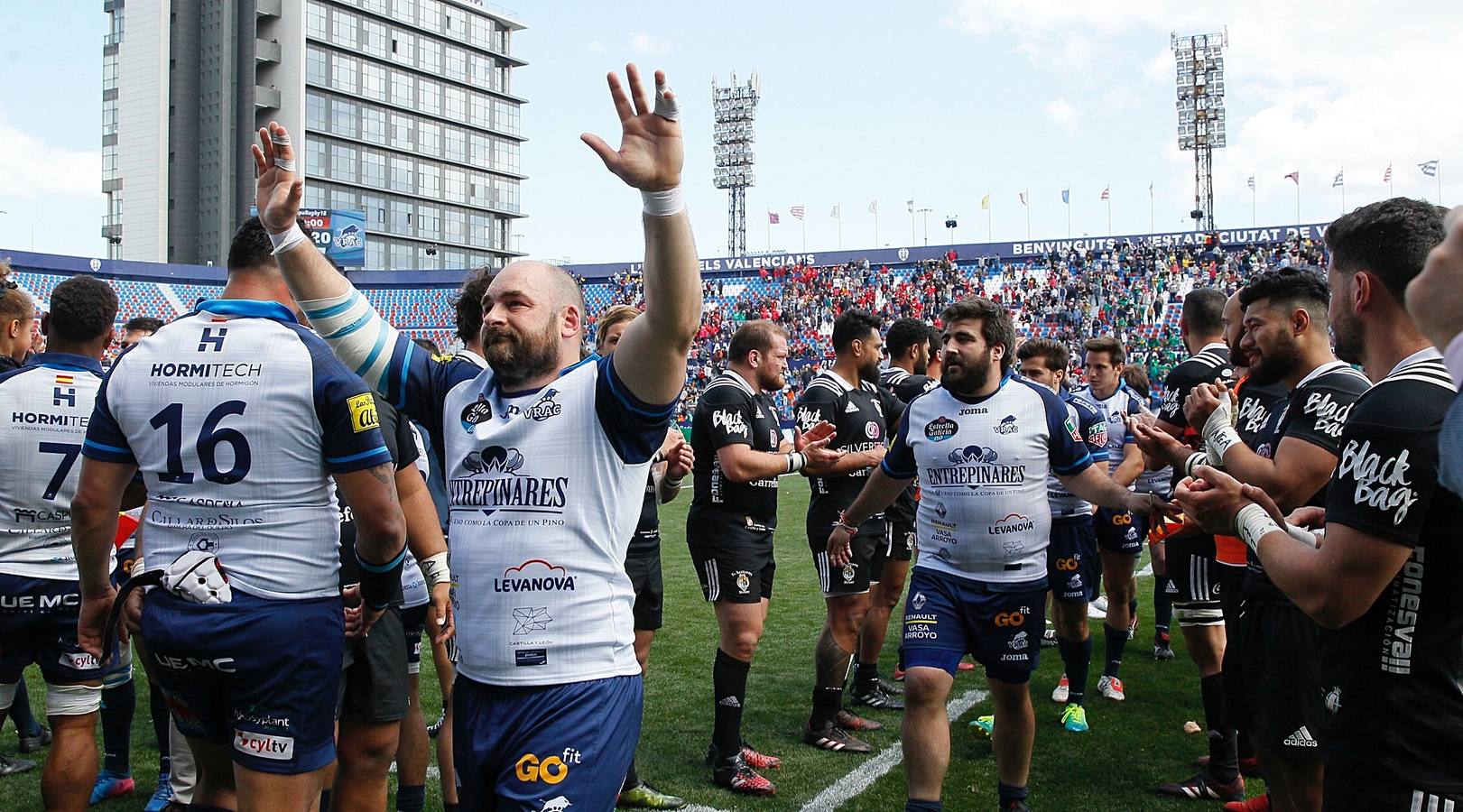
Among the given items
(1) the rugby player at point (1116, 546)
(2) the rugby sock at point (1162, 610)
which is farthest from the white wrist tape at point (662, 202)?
(2) the rugby sock at point (1162, 610)

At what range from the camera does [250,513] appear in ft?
10.8

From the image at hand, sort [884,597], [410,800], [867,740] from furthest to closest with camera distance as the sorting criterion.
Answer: [884,597] → [867,740] → [410,800]

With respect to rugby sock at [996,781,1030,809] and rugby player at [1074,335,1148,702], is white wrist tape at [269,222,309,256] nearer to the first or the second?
rugby sock at [996,781,1030,809]

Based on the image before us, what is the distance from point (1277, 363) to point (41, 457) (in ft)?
17.3

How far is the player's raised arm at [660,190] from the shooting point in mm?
2564

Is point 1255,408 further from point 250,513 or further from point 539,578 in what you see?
point 250,513

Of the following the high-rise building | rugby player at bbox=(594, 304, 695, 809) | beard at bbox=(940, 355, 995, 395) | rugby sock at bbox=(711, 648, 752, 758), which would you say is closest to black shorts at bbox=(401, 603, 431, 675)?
rugby player at bbox=(594, 304, 695, 809)

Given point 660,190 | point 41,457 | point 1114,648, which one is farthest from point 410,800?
point 1114,648

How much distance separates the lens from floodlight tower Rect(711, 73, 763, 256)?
68312 millimetres

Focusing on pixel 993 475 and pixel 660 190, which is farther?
pixel 993 475

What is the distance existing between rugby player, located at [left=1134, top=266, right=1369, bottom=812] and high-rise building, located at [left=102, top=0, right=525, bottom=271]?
64630 mm

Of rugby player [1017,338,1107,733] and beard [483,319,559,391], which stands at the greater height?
beard [483,319,559,391]

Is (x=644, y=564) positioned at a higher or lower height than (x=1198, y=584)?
higher

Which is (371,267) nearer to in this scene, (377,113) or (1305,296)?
(377,113)
